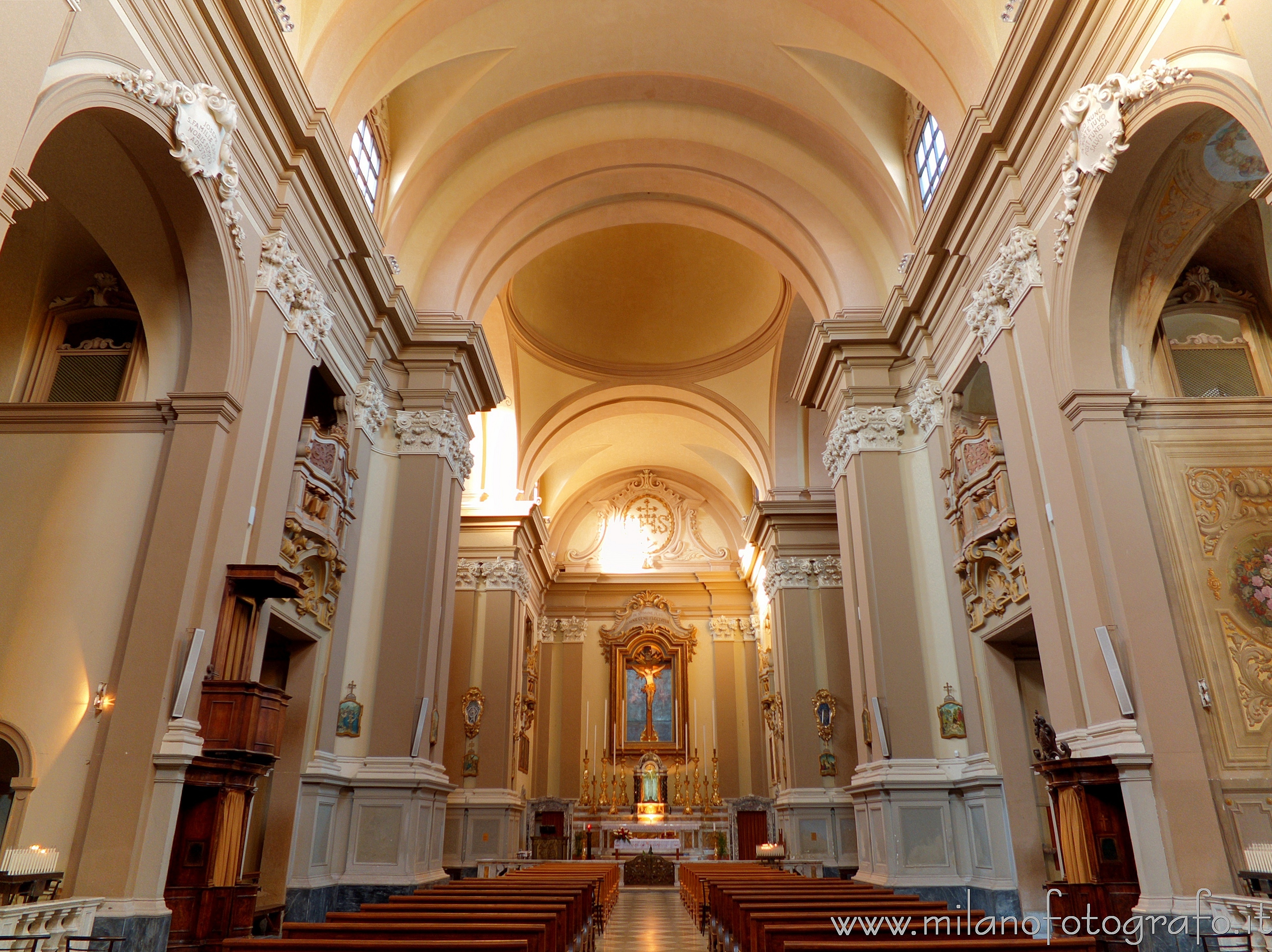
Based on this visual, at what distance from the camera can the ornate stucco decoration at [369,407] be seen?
36.8ft

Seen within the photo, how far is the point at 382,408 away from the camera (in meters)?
11.9

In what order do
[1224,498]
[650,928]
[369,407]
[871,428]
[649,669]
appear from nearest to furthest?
[1224,498] → [650,928] → [369,407] → [871,428] → [649,669]

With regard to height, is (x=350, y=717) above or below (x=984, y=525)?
below

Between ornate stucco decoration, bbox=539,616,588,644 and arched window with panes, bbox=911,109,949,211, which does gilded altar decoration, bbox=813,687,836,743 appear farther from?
arched window with panes, bbox=911,109,949,211

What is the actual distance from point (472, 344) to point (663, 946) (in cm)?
802

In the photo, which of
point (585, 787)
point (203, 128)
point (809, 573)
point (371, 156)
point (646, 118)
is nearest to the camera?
point (203, 128)

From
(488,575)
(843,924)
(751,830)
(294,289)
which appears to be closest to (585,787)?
(751,830)

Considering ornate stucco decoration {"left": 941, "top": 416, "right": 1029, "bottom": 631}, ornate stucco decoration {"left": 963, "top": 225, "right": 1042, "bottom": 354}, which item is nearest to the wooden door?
ornate stucco decoration {"left": 941, "top": 416, "right": 1029, "bottom": 631}

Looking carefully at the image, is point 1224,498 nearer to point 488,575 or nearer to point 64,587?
point 64,587

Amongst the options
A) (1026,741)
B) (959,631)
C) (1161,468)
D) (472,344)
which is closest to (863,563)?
(959,631)

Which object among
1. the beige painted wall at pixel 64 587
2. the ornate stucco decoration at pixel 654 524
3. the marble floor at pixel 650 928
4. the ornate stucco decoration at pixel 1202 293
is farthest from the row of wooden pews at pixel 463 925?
the ornate stucco decoration at pixel 654 524

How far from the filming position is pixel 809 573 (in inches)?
709

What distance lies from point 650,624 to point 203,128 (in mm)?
19059

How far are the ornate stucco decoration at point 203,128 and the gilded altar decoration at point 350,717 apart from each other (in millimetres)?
5433
